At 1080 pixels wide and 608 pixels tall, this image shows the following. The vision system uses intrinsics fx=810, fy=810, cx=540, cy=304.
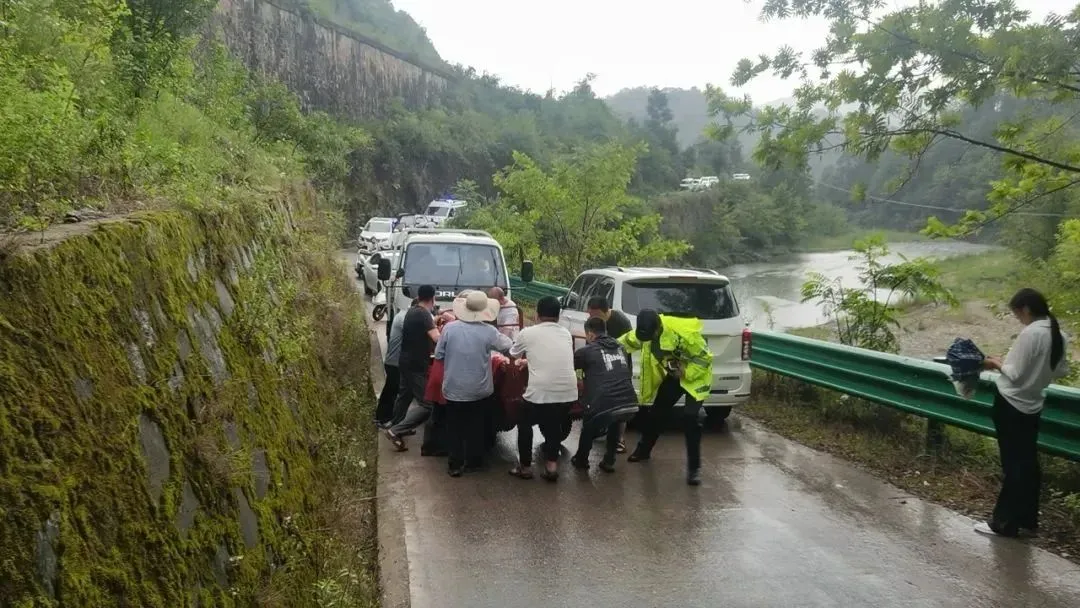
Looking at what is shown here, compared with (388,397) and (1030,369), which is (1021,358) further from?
(388,397)

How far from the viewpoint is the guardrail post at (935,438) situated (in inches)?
298

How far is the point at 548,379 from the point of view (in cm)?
698

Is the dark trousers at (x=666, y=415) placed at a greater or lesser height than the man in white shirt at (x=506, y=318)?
lesser

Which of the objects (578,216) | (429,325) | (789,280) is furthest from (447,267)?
(789,280)

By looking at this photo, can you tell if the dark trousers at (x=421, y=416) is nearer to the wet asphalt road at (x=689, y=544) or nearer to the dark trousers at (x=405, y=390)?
the dark trousers at (x=405, y=390)

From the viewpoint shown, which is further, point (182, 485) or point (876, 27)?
point (876, 27)

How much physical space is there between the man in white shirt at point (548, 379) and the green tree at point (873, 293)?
5.15m

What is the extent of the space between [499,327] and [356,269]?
1889 centimetres

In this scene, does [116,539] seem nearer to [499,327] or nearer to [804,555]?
[804,555]

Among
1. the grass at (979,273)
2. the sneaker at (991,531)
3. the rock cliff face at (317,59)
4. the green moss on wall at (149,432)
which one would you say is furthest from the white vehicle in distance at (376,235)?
the sneaker at (991,531)

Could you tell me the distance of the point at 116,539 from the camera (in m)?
2.77

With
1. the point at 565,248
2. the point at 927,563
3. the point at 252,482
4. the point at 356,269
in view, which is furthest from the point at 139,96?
the point at 356,269

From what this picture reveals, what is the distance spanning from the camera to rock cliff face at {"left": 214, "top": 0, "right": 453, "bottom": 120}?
4225 centimetres

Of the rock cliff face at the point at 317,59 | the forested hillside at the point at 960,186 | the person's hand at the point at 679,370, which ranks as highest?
the rock cliff face at the point at 317,59
